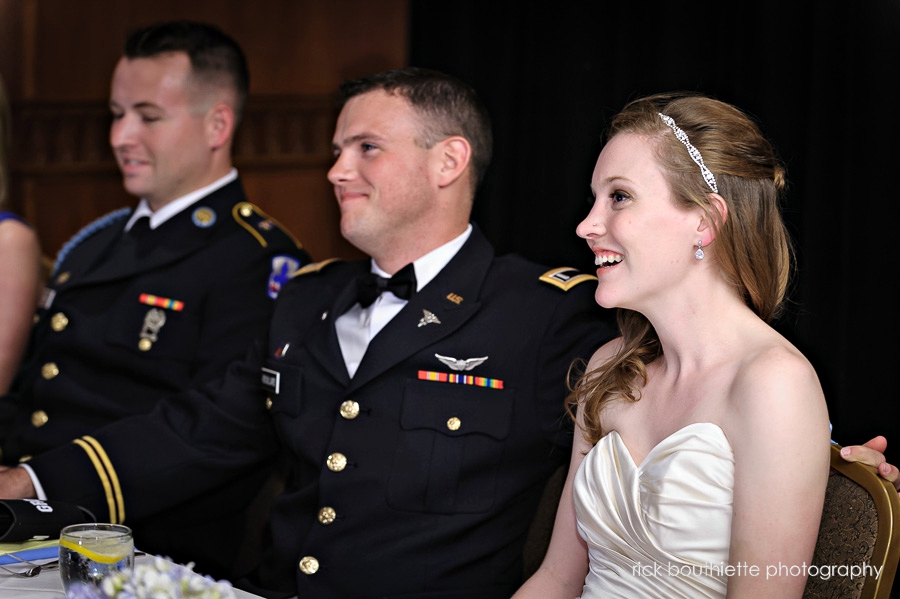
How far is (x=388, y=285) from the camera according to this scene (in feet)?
7.48

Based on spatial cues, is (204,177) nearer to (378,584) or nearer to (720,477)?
(378,584)

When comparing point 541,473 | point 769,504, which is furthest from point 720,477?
point 541,473

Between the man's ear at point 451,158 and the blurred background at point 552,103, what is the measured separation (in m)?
0.70

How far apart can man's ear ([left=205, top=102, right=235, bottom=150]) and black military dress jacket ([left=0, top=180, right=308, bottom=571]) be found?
284 mm

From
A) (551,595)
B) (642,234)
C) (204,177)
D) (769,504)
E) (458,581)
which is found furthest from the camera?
(204,177)

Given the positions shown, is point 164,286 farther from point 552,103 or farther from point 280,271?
point 552,103

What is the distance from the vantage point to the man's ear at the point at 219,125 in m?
3.07

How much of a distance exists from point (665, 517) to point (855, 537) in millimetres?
277

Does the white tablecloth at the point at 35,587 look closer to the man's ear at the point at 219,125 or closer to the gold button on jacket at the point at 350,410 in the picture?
the gold button on jacket at the point at 350,410

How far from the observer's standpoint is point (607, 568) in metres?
1.69

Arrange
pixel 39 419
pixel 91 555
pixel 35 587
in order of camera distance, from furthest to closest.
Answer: pixel 39 419
pixel 35 587
pixel 91 555

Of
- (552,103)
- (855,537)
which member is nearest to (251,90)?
(552,103)

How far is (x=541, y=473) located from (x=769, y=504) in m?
0.74

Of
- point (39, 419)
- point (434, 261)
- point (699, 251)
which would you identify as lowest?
point (39, 419)
